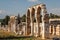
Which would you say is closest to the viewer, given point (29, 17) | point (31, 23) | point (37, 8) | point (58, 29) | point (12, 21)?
point (37, 8)

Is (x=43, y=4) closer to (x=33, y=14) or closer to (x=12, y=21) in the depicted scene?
(x=33, y=14)

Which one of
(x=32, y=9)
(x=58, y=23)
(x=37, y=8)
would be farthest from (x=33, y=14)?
(x=58, y=23)

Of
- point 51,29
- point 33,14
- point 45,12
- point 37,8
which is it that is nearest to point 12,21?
point 51,29

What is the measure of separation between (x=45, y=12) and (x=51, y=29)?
15494 millimetres

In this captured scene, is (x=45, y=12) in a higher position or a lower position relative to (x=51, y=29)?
higher

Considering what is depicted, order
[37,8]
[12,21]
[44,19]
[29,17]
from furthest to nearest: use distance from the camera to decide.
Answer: [12,21] < [29,17] < [37,8] < [44,19]

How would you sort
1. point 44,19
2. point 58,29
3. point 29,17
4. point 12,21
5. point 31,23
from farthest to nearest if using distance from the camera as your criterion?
point 12,21
point 58,29
point 29,17
point 31,23
point 44,19

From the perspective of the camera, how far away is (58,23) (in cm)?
4072

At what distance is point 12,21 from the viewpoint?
4528 cm

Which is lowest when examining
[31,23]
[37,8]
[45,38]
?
[45,38]

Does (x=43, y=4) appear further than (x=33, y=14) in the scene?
No

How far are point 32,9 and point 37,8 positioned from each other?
10.1 ft

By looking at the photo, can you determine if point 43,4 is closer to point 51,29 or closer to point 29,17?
A: point 29,17

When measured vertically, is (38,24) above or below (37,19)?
below
